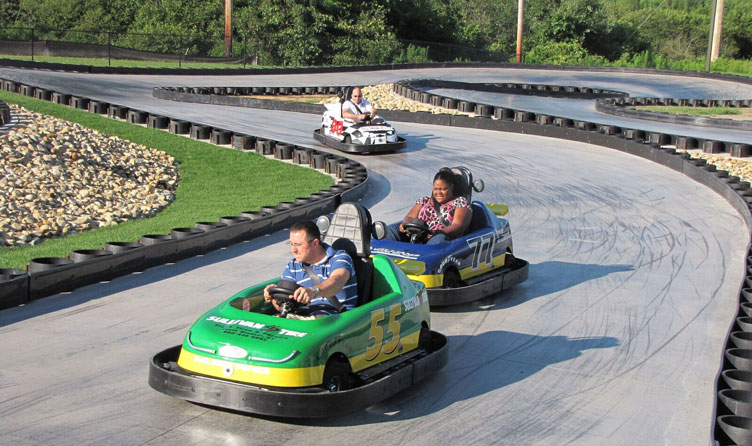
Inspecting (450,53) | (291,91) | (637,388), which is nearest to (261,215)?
(637,388)

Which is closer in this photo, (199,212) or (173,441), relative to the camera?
(173,441)

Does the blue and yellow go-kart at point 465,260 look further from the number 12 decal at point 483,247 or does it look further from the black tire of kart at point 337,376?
the black tire of kart at point 337,376

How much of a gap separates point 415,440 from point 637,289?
392 centimetres

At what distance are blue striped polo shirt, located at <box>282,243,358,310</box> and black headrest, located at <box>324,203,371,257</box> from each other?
23.1 inches

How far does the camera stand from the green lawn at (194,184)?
977 centimetres

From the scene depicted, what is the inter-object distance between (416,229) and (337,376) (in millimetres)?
2703

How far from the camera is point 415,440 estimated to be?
452 cm

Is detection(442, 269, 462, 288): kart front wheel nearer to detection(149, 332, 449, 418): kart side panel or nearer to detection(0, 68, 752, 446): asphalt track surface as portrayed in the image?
detection(0, 68, 752, 446): asphalt track surface

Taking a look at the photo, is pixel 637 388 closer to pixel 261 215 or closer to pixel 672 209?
pixel 261 215

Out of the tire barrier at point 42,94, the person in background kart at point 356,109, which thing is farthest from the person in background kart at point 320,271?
the tire barrier at point 42,94

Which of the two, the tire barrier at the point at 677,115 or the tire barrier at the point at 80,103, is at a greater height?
the tire barrier at the point at 677,115

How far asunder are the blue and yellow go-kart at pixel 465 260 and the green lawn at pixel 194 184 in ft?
12.2

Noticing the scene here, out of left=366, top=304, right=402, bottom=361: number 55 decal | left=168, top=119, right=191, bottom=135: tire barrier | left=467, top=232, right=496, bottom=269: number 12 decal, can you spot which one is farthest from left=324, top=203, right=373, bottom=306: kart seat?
left=168, top=119, right=191, bottom=135: tire barrier

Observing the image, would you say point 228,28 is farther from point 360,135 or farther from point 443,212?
point 443,212
